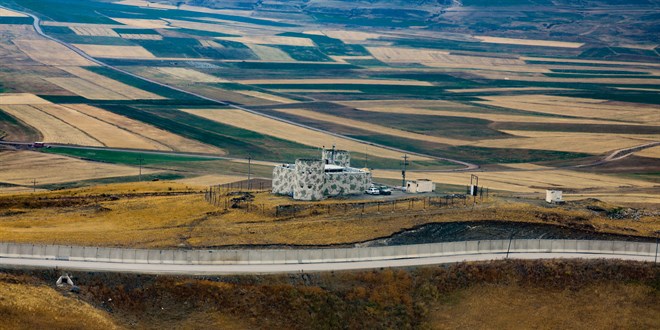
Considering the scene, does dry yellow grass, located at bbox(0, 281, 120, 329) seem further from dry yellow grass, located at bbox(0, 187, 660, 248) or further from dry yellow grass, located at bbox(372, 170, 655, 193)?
dry yellow grass, located at bbox(372, 170, 655, 193)

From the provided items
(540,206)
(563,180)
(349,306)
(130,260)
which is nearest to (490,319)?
(349,306)

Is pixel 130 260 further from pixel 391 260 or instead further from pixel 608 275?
pixel 608 275

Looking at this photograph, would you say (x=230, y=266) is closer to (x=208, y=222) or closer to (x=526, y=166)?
(x=208, y=222)

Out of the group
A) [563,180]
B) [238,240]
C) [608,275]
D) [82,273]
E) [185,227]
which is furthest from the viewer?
[563,180]

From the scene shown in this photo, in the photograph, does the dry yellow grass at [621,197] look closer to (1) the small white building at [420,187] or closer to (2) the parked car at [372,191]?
(1) the small white building at [420,187]

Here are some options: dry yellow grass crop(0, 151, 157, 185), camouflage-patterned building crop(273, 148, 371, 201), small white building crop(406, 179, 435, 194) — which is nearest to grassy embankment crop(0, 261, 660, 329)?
camouflage-patterned building crop(273, 148, 371, 201)

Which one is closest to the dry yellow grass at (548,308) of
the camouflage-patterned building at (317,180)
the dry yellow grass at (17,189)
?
the camouflage-patterned building at (317,180)
